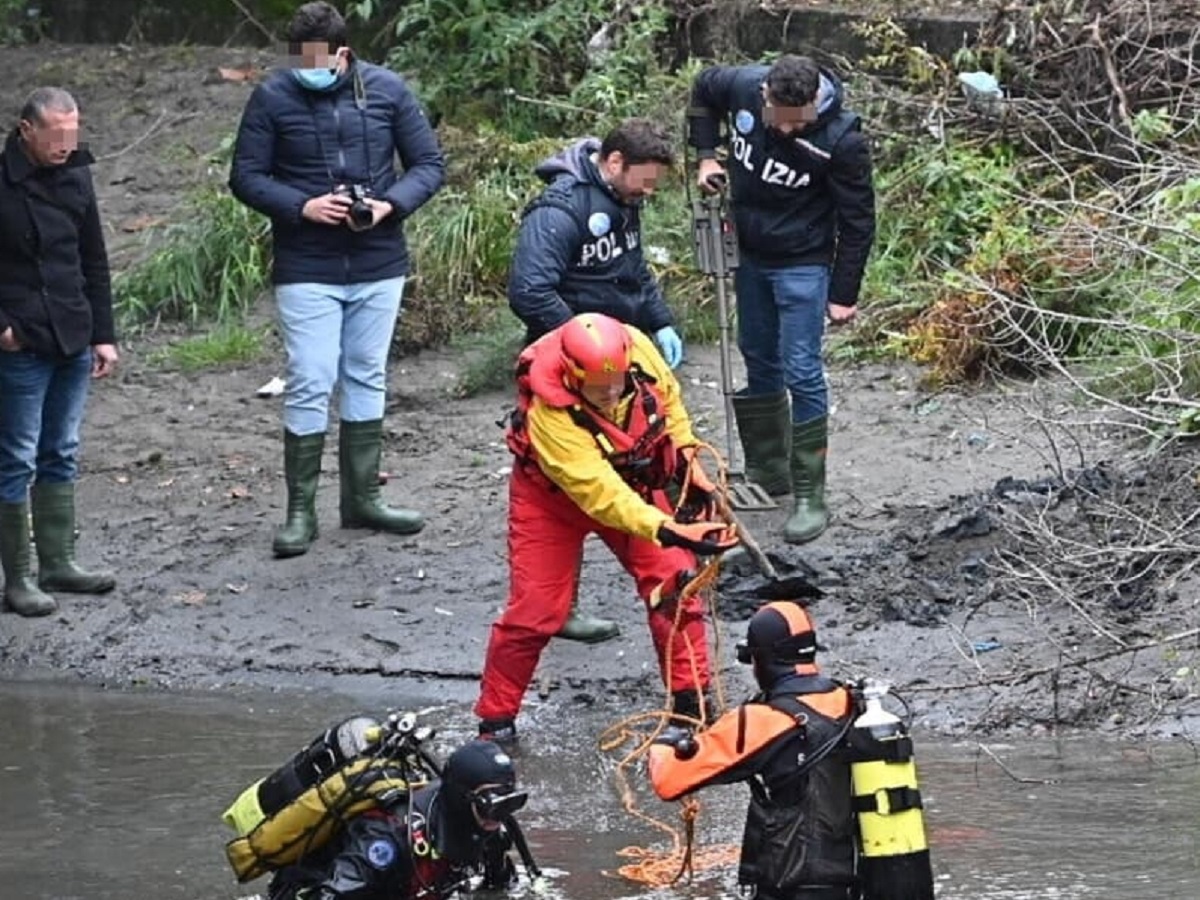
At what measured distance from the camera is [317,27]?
375 inches

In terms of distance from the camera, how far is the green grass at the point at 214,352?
12531 millimetres

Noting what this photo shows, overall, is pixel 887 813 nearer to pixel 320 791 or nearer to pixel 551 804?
pixel 320 791

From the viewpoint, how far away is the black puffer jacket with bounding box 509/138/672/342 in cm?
883

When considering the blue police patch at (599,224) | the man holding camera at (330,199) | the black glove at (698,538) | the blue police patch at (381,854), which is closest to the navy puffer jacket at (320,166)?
the man holding camera at (330,199)

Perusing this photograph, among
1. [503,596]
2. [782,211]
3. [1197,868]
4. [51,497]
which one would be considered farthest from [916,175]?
[1197,868]

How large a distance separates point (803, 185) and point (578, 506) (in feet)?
7.84

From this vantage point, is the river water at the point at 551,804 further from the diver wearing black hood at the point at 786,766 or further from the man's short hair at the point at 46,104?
the man's short hair at the point at 46,104

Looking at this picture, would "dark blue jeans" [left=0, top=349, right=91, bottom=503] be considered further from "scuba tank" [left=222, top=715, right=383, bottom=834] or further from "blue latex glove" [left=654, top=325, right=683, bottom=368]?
"scuba tank" [left=222, top=715, right=383, bottom=834]

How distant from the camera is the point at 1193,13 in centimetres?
1268

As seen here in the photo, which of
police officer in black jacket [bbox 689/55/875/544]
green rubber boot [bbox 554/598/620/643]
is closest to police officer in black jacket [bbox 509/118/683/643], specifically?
police officer in black jacket [bbox 689/55/875/544]

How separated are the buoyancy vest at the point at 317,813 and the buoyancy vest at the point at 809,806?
104 cm

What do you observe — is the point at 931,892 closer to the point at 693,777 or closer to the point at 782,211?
the point at 693,777

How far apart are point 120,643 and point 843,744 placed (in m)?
4.46

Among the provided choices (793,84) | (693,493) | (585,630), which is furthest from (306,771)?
(793,84)
